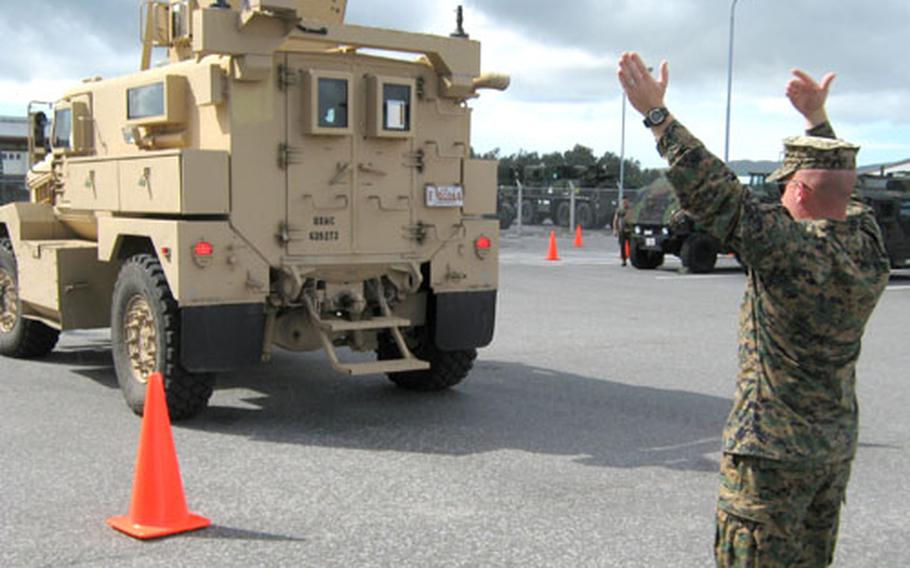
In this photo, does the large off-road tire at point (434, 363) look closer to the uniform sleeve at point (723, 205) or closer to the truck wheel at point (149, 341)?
the truck wheel at point (149, 341)

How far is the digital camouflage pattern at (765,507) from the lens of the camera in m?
2.88

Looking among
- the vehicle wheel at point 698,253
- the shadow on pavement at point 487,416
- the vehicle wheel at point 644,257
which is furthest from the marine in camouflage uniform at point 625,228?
the shadow on pavement at point 487,416

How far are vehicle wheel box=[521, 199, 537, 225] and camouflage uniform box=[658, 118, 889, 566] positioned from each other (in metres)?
37.9

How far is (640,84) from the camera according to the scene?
2.81m

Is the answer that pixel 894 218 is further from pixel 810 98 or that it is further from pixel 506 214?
pixel 506 214

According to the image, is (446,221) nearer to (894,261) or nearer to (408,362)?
(408,362)

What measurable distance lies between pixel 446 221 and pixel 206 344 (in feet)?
6.95

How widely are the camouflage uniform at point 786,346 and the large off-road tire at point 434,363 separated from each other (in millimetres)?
5310

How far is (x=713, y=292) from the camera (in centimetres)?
1709

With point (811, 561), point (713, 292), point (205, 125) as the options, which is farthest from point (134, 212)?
point (713, 292)

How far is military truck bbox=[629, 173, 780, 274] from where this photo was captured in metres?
20.8

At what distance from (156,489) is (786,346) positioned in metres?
3.23

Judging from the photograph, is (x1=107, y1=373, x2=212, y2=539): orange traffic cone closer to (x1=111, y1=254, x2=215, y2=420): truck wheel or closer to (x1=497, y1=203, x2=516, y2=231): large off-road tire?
(x1=111, y1=254, x2=215, y2=420): truck wheel

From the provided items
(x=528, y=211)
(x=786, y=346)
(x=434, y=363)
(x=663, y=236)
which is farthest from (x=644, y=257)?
(x=786, y=346)
